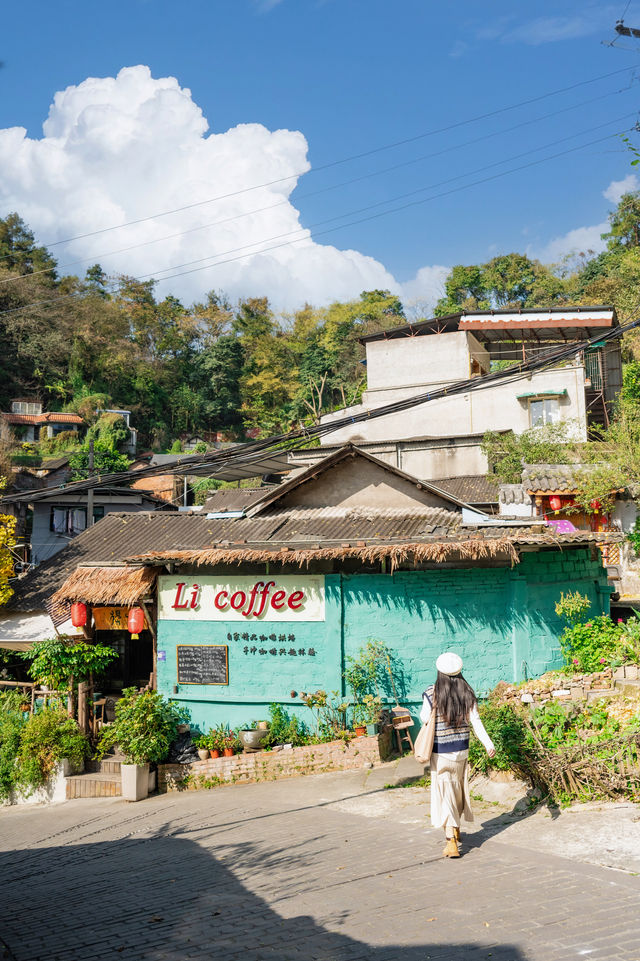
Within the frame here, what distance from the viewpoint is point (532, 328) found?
32.8m

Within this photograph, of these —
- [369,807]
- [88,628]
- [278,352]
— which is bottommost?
[369,807]

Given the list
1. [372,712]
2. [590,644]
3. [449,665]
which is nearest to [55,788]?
[372,712]

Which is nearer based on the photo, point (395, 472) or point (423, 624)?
point (423, 624)

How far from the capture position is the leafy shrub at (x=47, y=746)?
1395 cm

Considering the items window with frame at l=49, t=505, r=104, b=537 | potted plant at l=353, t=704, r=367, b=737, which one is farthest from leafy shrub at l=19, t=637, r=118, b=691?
window with frame at l=49, t=505, r=104, b=537

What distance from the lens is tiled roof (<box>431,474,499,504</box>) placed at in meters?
25.8

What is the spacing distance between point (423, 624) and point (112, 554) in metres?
9.71

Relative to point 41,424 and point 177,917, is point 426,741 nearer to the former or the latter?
point 177,917

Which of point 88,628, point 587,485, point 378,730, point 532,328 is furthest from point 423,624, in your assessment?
point 532,328

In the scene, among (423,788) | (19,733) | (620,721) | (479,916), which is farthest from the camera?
(19,733)

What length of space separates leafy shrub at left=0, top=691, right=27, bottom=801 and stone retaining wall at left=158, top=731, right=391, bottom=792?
3.67 m

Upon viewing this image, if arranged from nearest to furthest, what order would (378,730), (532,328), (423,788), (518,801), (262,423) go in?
(518,801) → (423,788) → (378,730) → (532,328) → (262,423)

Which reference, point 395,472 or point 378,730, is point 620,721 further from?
point 395,472

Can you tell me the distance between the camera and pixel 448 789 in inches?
288
